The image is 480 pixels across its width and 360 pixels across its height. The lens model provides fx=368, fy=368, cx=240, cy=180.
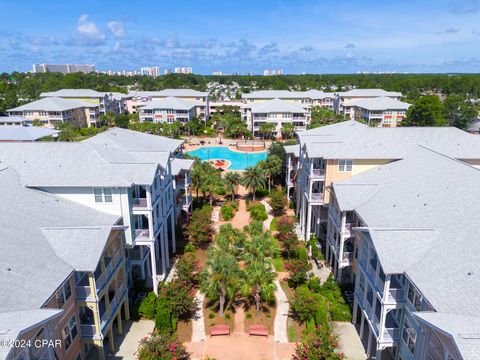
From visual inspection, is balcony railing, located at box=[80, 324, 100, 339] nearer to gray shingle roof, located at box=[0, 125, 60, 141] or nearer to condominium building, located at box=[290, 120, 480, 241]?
condominium building, located at box=[290, 120, 480, 241]

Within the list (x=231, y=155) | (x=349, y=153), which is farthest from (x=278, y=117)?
(x=349, y=153)

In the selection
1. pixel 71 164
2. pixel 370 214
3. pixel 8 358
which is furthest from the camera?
pixel 71 164

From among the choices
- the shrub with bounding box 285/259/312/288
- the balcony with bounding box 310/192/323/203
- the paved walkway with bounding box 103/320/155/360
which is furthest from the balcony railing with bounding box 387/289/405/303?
the paved walkway with bounding box 103/320/155/360

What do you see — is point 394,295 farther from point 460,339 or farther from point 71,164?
point 71,164

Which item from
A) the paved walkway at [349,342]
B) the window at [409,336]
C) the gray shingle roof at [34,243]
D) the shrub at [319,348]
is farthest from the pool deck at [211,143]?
the window at [409,336]

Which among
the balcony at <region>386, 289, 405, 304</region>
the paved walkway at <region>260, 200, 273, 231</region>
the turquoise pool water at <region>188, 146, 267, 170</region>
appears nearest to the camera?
the balcony at <region>386, 289, 405, 304</region>

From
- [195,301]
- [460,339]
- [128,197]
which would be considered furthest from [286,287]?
[460,339]
